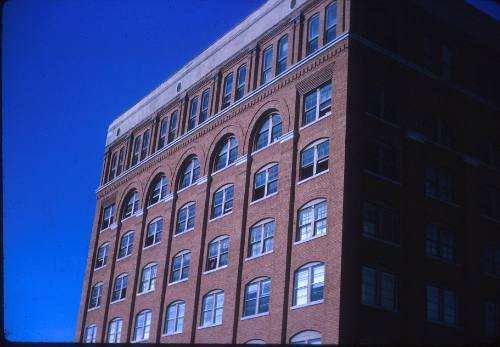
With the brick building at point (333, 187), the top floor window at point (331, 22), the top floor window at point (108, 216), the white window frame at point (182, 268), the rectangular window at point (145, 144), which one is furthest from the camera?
the top floor window at point (108, 216)

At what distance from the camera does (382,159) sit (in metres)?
33.6

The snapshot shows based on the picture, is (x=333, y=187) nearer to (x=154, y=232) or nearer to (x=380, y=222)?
(x=380, y=222)

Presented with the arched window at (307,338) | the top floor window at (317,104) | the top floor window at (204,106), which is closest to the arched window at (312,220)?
the arched window at (307,338)

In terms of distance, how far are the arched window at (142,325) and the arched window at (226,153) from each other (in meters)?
10.5

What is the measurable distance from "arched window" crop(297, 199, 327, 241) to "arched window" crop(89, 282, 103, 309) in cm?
2370

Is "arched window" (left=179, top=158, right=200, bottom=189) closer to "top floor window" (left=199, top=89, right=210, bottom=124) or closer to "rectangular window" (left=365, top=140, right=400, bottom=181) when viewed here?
"top floor window" (left=199, top=89, right=210, bottom=124)

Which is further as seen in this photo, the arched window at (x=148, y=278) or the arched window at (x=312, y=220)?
the arched window at (x=148, y=278)

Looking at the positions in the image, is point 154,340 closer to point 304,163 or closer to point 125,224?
point 125,224

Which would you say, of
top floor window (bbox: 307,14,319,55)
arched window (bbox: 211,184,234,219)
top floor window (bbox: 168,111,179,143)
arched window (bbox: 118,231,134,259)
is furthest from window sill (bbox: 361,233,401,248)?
arched window (bbox: 118,231,134,259)

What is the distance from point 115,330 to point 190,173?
482 inches

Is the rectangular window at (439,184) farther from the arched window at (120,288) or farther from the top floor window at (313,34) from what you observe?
the arched window at (120,288)

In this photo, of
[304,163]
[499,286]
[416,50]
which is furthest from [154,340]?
[416,50]

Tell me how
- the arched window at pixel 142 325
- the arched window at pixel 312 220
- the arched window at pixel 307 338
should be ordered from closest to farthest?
the arched window at pixel 307 338 → the arched window at pixel 312 220 → the arched window at pixel 142 325

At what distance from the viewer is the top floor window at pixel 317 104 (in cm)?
3431
